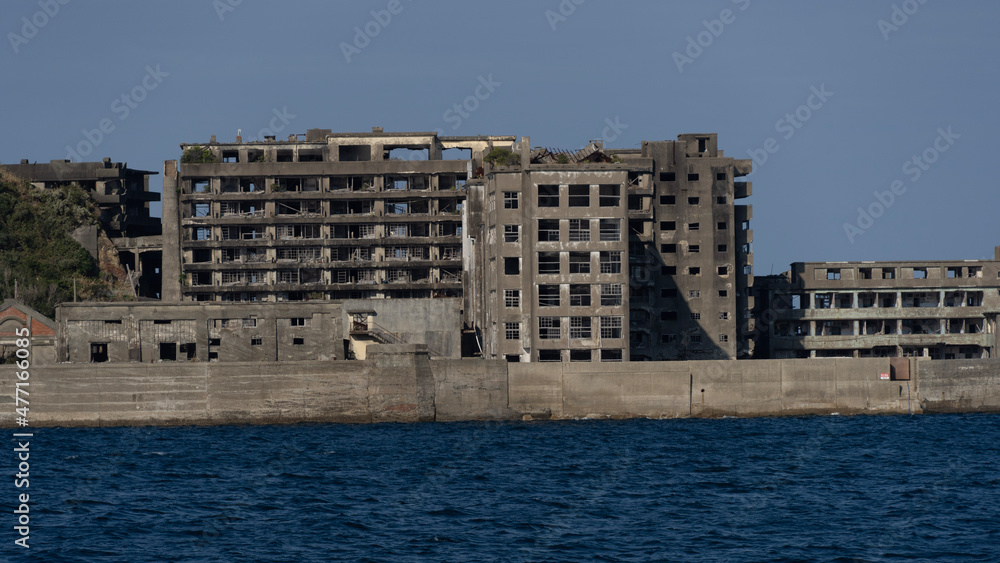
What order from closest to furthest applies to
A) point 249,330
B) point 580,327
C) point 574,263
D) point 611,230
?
point 580,327
point 574,263
point 611,230
point 249,330

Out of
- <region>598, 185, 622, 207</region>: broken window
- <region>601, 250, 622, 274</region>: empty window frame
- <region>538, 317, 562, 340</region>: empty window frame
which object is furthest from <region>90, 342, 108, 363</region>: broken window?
<region>598, 185, 622, 207</region>: broken window

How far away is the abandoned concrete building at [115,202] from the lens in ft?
490

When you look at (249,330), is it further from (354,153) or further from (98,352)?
(354,153)

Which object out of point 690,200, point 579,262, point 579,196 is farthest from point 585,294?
point 690,200

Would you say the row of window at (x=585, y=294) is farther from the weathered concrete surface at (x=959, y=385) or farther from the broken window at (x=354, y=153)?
the broken window at (x=354, y=153)

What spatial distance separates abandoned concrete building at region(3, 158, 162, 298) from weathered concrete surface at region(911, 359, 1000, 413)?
85677 mm

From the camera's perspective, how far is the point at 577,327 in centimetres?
10725

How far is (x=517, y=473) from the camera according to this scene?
72875 millimetres

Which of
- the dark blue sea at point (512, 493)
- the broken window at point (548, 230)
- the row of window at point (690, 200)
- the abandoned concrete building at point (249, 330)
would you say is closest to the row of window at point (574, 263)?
the broken window at point (548, 230)

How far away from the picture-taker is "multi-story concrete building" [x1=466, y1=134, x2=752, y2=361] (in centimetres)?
10694

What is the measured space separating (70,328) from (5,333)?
5.97 metres

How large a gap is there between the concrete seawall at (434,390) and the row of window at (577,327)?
5.28 meters

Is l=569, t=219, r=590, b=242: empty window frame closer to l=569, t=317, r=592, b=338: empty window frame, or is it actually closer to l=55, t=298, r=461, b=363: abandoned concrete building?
l=569, t=317, r=592, b=338: empty window frame

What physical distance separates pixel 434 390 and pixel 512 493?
35.2m
